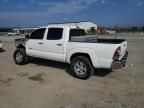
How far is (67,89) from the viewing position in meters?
5.89

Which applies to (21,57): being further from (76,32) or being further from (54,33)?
(76,32)

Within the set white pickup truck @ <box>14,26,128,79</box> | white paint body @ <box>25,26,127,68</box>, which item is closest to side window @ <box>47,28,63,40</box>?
white pickup truck @ <box>14,26,128,79</box>

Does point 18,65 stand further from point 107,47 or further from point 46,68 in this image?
point 107,47

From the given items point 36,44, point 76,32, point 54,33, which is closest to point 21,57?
point 36,44

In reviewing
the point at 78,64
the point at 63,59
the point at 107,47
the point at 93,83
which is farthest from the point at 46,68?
the point at 107,47

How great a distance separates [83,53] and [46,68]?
2487 mm

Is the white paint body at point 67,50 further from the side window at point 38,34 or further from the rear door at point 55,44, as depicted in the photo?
the side window at point 38,34

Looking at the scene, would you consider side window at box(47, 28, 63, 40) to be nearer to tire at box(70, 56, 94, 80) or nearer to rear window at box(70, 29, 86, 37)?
rear window at box(70, 29, 86, 37)

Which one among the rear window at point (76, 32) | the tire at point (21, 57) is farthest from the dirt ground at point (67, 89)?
the rear window at point (76, 32)

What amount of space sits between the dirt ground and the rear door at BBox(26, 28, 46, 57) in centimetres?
78

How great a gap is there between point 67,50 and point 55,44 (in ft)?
2.20

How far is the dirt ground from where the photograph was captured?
4883 millimetres

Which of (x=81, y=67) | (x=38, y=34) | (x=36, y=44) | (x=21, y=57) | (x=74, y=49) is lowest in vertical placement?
(x=81, y=67)

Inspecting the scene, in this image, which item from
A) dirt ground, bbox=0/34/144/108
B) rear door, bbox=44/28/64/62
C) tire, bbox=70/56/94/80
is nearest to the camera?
dirt ground, bbox=0/34/144/108
